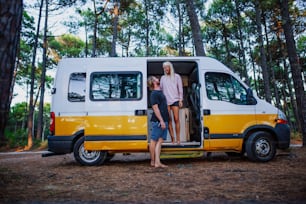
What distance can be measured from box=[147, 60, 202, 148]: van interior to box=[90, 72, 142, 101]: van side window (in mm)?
815

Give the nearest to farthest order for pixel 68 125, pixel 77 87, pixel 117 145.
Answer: pixel 117 145
pixel 68 125
pixel 77 87

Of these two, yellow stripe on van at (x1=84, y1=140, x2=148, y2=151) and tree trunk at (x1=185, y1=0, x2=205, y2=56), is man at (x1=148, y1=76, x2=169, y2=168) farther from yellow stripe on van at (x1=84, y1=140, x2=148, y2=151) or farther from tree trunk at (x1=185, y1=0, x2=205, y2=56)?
tree trunk at (x1=185, y1=0, x2=205, y2=56)

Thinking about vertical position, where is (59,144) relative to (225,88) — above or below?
below

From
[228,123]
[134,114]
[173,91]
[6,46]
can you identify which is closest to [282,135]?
[228,123]

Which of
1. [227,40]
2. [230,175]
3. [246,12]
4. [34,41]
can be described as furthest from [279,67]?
[230,175]

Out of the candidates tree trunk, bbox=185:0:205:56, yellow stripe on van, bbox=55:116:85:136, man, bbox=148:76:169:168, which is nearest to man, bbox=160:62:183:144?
man, bbox=148:76:169:168

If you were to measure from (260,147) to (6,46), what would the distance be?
5885 mm

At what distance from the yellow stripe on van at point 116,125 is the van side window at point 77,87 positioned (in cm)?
72

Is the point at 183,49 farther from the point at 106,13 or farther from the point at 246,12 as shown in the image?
the point at 106,13

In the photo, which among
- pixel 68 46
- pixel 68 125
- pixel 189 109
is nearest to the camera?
pixel 68 125

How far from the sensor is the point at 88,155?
6539 mm

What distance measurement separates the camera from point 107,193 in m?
3.77

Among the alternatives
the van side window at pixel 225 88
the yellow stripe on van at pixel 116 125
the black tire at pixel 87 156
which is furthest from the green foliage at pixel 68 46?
the van side window at pixel 225 88

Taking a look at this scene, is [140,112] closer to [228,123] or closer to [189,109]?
[189,109]
